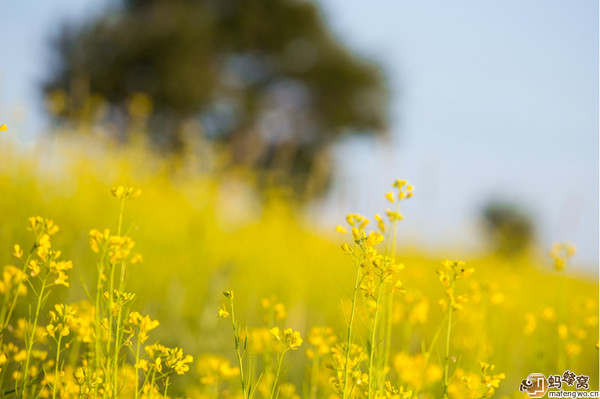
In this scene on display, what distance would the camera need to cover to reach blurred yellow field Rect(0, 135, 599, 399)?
123 centimetres

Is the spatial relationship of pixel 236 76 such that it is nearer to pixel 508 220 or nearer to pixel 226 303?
pixel 508 220

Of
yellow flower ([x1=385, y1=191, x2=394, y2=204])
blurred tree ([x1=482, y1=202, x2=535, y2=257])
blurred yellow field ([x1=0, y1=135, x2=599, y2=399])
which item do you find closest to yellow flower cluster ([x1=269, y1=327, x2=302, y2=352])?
blurred yellow field ([x1=0, y1=135, x2=599, y2=399])

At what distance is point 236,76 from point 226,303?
13552mm

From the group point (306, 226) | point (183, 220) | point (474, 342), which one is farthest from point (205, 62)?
point (474, 342)

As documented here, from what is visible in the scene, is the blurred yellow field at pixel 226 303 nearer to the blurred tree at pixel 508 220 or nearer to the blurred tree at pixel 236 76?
the blurred tree at pixel 236 76

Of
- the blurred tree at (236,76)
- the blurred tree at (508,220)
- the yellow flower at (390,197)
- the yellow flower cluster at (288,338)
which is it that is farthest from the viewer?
the blurred tree at (508,220)

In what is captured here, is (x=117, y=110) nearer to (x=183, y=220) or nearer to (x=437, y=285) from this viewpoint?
Answer: (x=183, y=220)

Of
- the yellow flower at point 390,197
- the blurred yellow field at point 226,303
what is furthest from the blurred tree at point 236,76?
the yellow flower at point 390,197

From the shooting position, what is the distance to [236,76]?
1546 cm

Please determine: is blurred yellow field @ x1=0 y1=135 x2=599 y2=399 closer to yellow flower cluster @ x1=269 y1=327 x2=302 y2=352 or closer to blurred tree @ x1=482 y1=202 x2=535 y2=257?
yellow flower cluster @ x1=269 y1=327 x2=302 y2=352

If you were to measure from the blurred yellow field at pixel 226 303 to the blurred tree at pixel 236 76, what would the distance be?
25.6 ft

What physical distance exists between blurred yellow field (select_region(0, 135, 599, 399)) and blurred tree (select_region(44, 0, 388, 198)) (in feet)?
25.6

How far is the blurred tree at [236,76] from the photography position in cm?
1382

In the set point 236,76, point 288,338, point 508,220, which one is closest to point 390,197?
point 288,338
